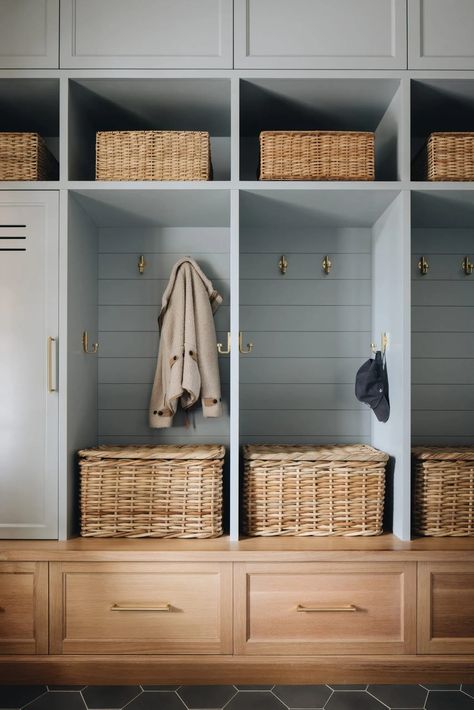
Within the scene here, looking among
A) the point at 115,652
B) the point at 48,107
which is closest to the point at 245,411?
the point at 115,652

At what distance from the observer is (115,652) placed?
81.8 inches

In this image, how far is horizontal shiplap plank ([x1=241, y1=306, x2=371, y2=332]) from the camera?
2.76 meters

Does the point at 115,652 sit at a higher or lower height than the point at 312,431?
lower

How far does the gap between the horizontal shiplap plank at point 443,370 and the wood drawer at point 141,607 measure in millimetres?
1303

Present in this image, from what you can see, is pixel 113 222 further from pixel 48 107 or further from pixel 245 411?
pixel 245 411

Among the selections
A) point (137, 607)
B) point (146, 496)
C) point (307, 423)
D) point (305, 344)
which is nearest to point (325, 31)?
point (305, 344)

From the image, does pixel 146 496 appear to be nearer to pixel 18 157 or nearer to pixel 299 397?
pixel 299 397

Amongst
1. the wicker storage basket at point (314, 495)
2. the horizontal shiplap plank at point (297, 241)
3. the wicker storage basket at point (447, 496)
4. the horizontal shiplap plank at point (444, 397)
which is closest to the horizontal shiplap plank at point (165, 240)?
the horizontal shiplap plank at point (297, 241)

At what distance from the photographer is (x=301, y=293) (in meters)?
2.77

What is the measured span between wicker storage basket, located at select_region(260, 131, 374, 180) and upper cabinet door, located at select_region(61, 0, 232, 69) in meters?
0.36

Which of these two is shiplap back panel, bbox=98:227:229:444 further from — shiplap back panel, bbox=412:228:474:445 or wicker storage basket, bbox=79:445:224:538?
shiplap back panel, bbox=412:228:474:445

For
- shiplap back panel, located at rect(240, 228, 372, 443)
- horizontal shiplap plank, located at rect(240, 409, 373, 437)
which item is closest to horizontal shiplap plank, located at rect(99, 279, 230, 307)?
shiplap back panel, located at rect(240, 228, 372, 443)

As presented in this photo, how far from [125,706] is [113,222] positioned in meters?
1.91

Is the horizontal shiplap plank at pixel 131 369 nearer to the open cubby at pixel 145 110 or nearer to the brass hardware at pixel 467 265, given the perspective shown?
the open cubby at pixel 145 110
